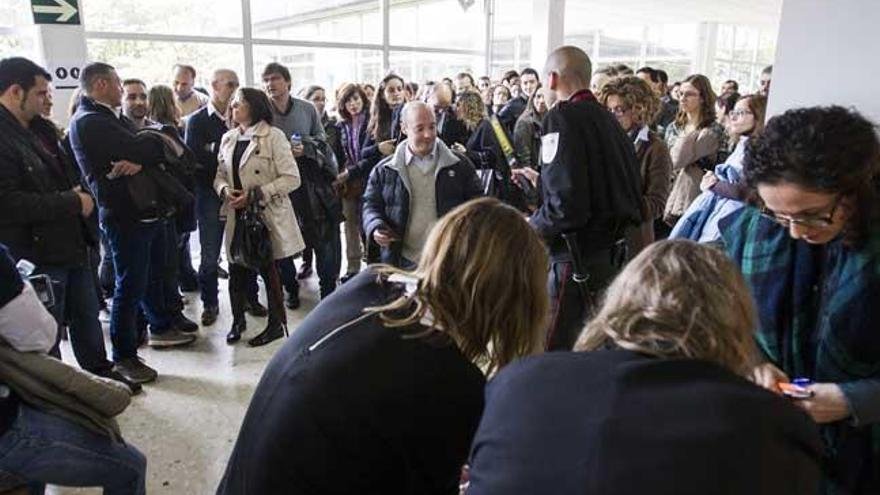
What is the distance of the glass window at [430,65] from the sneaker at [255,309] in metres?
5.12

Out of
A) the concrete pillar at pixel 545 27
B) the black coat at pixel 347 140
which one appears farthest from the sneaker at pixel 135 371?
the concrete pillar at pixel 545 27

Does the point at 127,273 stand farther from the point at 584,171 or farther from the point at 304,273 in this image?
the point at 584,171

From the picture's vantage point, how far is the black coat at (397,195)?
2773 mm

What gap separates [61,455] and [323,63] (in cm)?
656

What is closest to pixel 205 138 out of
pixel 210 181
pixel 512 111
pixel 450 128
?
pixel 210 181

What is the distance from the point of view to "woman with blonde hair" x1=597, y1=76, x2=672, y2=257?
8.79 ft

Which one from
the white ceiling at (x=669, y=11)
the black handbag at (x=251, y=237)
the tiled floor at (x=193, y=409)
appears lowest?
the tiled floor at (x=193, y=409)

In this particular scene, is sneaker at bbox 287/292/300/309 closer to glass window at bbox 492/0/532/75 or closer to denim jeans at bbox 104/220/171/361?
denim jeans at bbox 104/220/171/361

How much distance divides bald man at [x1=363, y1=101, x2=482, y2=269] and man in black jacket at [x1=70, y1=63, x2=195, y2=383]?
1.00 meters

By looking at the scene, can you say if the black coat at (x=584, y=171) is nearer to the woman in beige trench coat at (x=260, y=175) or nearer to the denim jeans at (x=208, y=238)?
the woman in beige trench coat at (x=260, y=175)

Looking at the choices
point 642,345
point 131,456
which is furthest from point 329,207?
point 642,345

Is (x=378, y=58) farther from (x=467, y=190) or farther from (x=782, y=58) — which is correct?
(x=782, y=58)

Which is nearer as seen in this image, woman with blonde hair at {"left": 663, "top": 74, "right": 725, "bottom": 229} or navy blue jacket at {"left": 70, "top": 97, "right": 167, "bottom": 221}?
navy blue jacket at {"left": 70, "top": 97, "right": 167, "bottom": 221}

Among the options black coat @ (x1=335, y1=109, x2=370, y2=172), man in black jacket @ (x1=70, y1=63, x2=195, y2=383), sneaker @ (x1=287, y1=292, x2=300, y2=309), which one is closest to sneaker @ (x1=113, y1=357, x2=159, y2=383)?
man in black jacket @ (x1=70, y1=63, x2=195, y2=383)
